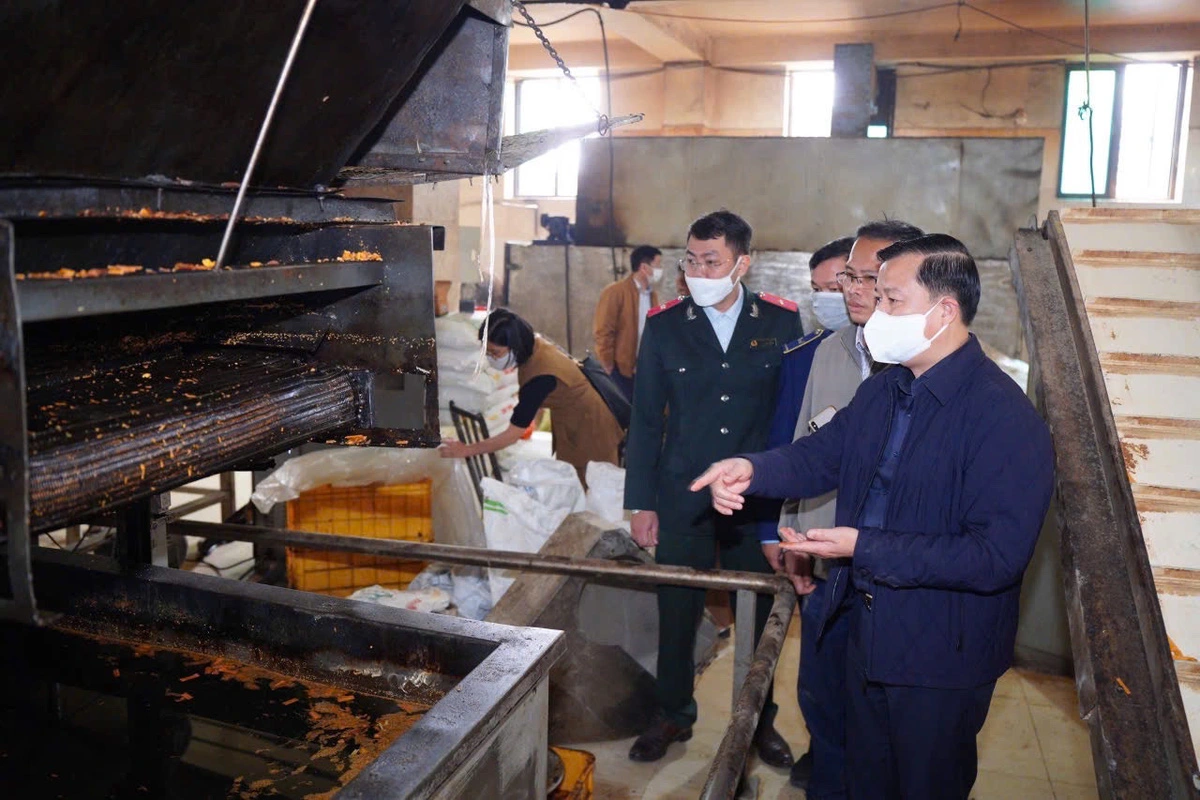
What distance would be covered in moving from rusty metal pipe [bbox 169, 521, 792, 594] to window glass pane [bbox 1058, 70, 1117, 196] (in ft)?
27.8

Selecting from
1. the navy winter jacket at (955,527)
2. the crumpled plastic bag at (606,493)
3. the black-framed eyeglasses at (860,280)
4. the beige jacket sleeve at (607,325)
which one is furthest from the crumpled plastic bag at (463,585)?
the beige jacket sleeve at (607,325)

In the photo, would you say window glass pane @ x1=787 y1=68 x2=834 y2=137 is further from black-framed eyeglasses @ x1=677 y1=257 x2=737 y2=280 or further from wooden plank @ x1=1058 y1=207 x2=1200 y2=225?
black-framed eyeglasses @ x1=677 y1=257 x2=737 y2=280

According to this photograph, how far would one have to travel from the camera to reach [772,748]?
3326 millimetres

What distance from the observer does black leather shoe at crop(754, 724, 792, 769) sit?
3.30 meters

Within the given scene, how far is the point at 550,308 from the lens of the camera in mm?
8969

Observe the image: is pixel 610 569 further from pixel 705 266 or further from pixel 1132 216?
pixel 1132 216

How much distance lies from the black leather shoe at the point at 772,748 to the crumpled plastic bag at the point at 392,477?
156 centimetres

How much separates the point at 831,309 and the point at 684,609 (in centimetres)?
115

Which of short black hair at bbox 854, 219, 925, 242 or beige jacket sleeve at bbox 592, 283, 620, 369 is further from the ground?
short black hair at bbox 854, 219, 925, 242

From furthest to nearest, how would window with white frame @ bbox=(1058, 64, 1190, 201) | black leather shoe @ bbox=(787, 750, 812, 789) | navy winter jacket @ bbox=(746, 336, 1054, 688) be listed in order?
window with white frame @ bbox=(1058, 64, 1190, 201)
black leather shoe @ bbox=(787, 750, 812, 789)
navy winter jacket @ bbox=(746, 336, 1054, 688)

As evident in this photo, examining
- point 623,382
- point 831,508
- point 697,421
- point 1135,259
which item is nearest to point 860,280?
point 831,508

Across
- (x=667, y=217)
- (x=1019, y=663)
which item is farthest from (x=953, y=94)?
(x=1019, y=663)

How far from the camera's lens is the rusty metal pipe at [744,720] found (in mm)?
1735

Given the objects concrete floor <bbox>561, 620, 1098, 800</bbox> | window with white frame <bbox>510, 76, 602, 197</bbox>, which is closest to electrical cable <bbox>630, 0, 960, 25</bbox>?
window with white frame <bbox>510, 76, 602, 197</bbox>
